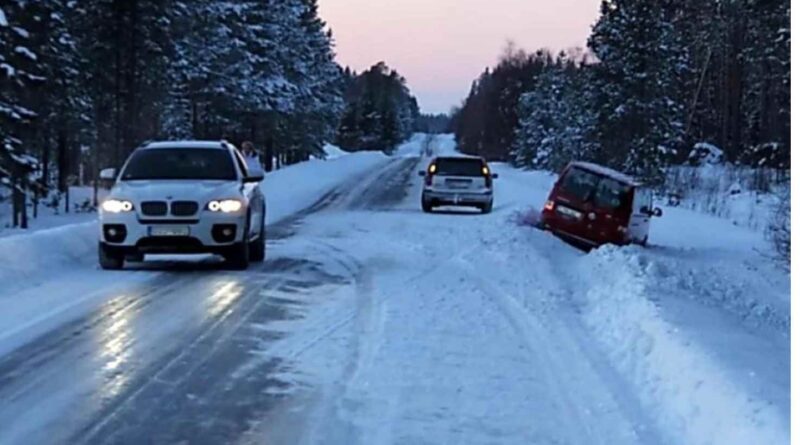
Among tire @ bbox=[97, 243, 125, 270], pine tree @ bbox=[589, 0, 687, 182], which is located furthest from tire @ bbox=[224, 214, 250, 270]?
pine tree @ bbox=[589, 0, 687, 182]

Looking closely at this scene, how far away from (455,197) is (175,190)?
1844cm

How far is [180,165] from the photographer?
1748cm

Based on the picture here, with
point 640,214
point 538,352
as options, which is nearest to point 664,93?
point 640,214

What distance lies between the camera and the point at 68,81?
3712 cm

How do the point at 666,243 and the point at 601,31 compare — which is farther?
the point at 601,31

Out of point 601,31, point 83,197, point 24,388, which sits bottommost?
point 83,197

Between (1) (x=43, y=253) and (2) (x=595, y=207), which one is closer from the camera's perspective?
(1) (x=43, y=253)

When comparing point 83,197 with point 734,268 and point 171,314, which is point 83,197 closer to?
point 734,268

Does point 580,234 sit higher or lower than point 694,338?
lower

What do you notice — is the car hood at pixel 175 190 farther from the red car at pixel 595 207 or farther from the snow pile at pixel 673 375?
the red car at pixel 595 207

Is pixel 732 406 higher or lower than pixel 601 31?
lower

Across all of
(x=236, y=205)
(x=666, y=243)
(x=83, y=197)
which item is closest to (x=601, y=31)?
(x=83, y=197)

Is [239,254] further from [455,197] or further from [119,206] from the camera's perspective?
[455,197]

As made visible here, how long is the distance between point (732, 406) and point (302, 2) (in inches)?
2770
